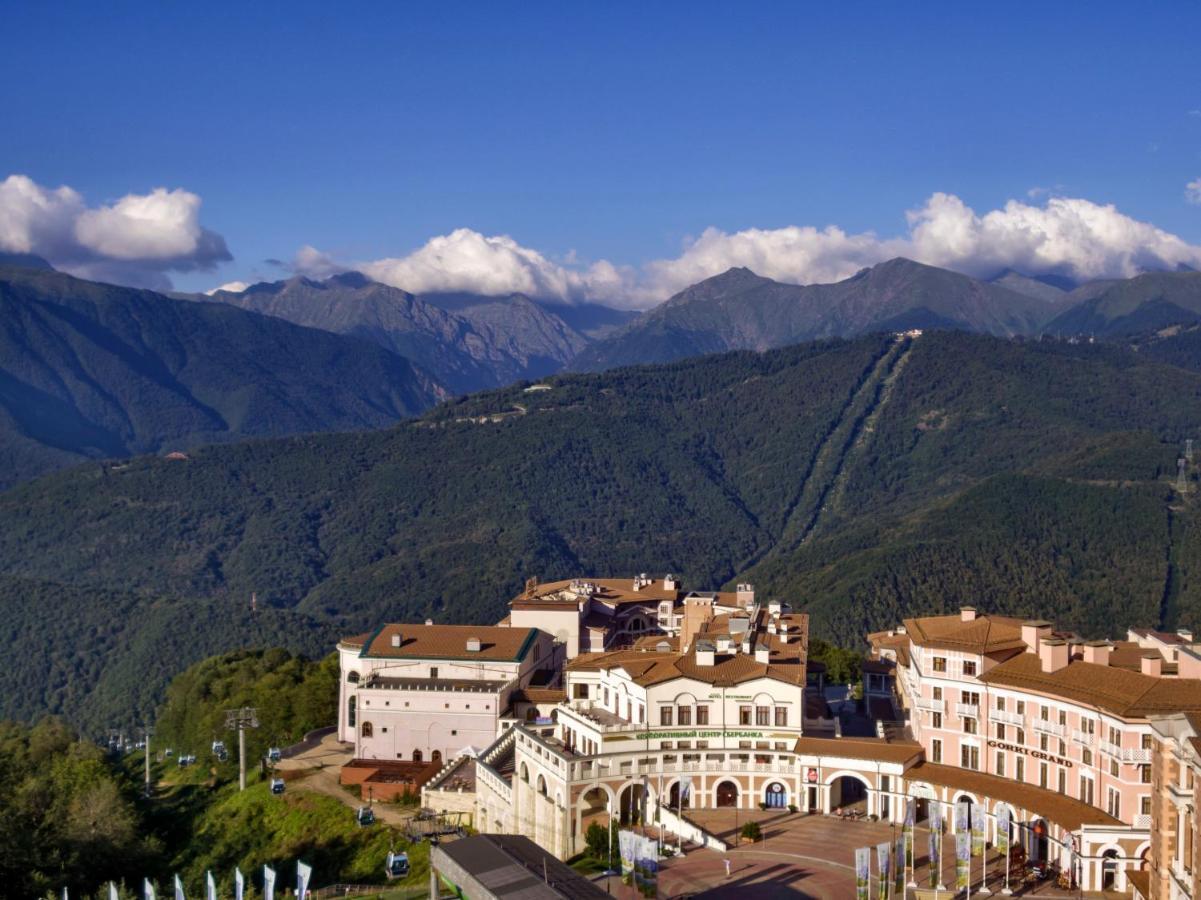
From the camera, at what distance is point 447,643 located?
88812 mm

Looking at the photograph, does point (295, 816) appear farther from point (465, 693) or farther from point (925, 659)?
point (925, 659)

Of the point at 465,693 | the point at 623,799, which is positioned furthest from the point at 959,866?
the point at 465,693

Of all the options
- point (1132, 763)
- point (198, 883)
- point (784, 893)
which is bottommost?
point (198, 883)

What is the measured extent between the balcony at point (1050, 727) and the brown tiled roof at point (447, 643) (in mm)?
34130

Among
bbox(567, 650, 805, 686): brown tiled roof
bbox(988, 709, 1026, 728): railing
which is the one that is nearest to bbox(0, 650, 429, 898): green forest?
bbox(567, 650, 805, 686): brown tiled roof

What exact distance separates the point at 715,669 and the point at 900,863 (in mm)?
15511

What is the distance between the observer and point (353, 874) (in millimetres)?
71375

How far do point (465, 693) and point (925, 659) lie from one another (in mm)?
28627

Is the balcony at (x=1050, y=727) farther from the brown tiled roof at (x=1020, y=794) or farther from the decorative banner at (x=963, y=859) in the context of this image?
the decorative banner at (x=963, y=859)

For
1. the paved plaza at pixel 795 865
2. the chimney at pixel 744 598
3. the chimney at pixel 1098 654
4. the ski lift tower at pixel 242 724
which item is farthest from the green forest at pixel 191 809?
the chimney at pixel 1098 654

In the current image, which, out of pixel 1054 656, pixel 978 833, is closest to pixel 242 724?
pixel 978 833

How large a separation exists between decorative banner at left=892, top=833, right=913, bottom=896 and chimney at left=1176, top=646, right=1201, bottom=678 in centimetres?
1391

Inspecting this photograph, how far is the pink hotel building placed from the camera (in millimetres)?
57062

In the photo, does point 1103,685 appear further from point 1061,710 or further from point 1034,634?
point 1034,634
